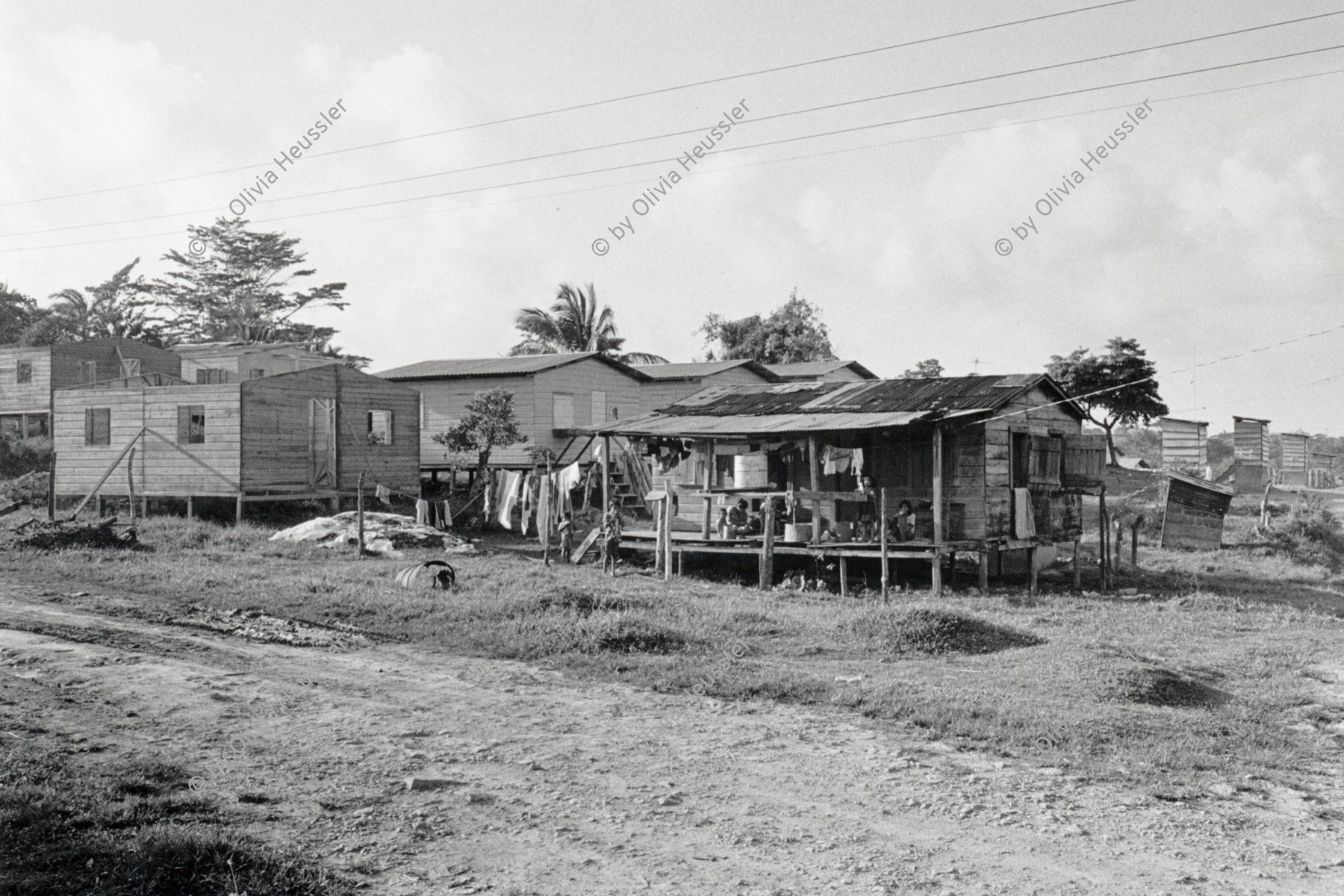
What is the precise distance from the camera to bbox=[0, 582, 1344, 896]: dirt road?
18.4 ft

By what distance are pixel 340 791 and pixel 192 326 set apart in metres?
53.1

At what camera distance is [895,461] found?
20484 millimetres

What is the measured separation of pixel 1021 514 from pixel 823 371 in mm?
22021

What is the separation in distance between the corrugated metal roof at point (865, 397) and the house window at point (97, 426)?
15.1m

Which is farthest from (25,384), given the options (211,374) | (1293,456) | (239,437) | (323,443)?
(1293,456)

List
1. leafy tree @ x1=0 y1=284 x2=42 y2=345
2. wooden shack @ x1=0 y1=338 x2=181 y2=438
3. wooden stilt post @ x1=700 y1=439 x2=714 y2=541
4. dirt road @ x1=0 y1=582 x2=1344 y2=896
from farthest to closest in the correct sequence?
leafy tree @ x1=0 y1=284 x2=42 y2=345, wooden shack @ x1=0 y1=338 x2=181 y2=438, wooden stilt post @ x1=700 y1=439 x2=714 y2=541, dirt road @ x1=0 y1=582 x2=1344 y2=896

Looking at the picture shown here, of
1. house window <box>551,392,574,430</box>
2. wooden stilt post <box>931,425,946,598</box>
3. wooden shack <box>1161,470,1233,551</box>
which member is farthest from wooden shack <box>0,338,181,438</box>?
wooden shack <box>1161,470,1233,551</box>

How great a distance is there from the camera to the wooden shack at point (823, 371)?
4144 cm

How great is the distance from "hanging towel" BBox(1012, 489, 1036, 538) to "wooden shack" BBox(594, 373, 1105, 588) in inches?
0.9

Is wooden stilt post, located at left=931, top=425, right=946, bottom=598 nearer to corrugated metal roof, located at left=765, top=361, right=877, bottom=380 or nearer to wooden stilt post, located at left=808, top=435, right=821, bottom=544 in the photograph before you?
wooden stilt post, located at left=808, top=435, right=821, bottom=544

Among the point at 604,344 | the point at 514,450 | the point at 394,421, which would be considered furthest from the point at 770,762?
the point at 604,344

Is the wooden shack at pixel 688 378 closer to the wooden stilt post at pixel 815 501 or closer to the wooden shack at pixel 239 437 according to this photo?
the wooden shack at pixel 239 437

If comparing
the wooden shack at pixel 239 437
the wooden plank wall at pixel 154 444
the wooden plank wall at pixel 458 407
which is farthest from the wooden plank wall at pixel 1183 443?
the wooden plank wall at pixel 154 444

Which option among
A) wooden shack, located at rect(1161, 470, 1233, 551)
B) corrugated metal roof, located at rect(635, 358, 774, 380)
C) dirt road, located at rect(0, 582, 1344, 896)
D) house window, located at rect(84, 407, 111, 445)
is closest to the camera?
dirt road, located at rect(0, 582, 1344, 896)
